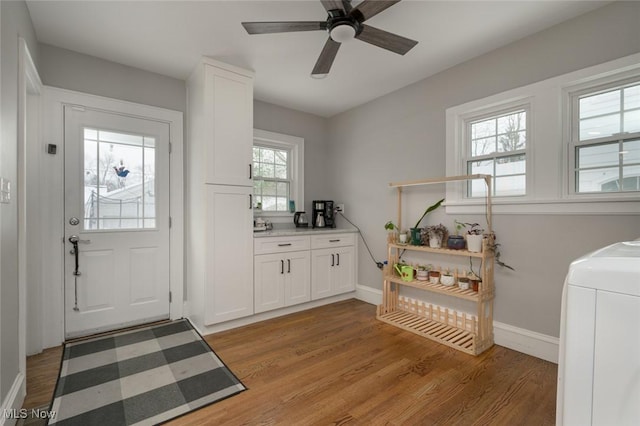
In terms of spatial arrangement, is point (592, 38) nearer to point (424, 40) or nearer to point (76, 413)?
point (424, 40)

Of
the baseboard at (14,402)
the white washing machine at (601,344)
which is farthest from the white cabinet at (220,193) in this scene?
the white washing machine at (601,344)

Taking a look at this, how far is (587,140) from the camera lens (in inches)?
81.8

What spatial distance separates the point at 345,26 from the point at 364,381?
7.42 ft

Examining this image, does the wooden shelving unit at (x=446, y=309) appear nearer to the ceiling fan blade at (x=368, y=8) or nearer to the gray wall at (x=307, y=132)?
the gray wall at (x=307, y=132)

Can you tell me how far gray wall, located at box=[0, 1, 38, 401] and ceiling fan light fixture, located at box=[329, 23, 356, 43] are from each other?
1.78 meters

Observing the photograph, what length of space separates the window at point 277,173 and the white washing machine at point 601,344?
328 cm

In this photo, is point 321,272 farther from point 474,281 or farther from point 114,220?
point 114,220

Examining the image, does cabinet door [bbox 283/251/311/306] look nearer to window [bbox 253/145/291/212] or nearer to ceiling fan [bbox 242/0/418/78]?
window [bbox 253/145/291/212]

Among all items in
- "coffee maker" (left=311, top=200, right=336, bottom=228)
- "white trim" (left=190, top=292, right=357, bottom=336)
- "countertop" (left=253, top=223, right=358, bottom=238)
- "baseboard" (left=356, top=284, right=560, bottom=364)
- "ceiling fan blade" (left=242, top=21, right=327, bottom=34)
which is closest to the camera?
"ceiling fan blade" (left=242, top=21, right=327, bottom=34)

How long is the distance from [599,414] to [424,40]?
257cm

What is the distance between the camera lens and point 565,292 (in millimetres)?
641

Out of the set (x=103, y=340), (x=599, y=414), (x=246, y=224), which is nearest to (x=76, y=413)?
(x=103, y=340)

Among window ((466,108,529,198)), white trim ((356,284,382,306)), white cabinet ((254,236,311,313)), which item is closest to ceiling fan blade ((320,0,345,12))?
window ((466,108,529,198))

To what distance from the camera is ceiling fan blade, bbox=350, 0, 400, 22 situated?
1.55 m
